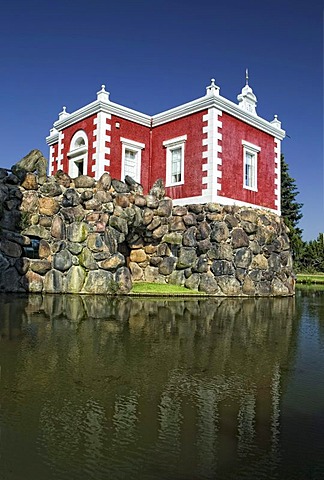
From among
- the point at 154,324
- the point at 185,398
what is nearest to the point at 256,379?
the point at 185,398

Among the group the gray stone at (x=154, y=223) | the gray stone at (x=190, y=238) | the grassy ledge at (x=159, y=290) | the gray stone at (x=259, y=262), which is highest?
the gray stone at (x=154, y=223)

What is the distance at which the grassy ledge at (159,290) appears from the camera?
12.8 meters

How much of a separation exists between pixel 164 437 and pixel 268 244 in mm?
13776

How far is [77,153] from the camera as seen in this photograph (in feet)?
56.3

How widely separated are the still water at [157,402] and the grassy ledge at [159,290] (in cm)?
561

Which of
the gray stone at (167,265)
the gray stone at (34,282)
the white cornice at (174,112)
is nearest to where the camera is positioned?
the gray stone at (34,282)

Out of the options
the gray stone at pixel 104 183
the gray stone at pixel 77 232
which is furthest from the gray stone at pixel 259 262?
the gray stone at pixel 77 232

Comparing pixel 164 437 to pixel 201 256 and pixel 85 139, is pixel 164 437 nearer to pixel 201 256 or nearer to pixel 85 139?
pixel 201 256

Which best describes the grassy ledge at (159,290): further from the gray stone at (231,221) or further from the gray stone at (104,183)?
the gray stone at (104,183)

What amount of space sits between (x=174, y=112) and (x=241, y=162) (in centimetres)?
324

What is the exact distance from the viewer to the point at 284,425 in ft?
10.2

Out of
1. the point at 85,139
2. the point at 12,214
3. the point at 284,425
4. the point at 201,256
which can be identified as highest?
the point at 85,139

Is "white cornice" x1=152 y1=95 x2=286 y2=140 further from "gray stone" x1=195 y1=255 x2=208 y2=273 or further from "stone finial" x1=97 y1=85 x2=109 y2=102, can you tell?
"gray stone" x1=195 y1=255 x2=208 y2=273

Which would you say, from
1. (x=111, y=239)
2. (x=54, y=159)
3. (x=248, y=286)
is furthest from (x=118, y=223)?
(x=54, y=159)
